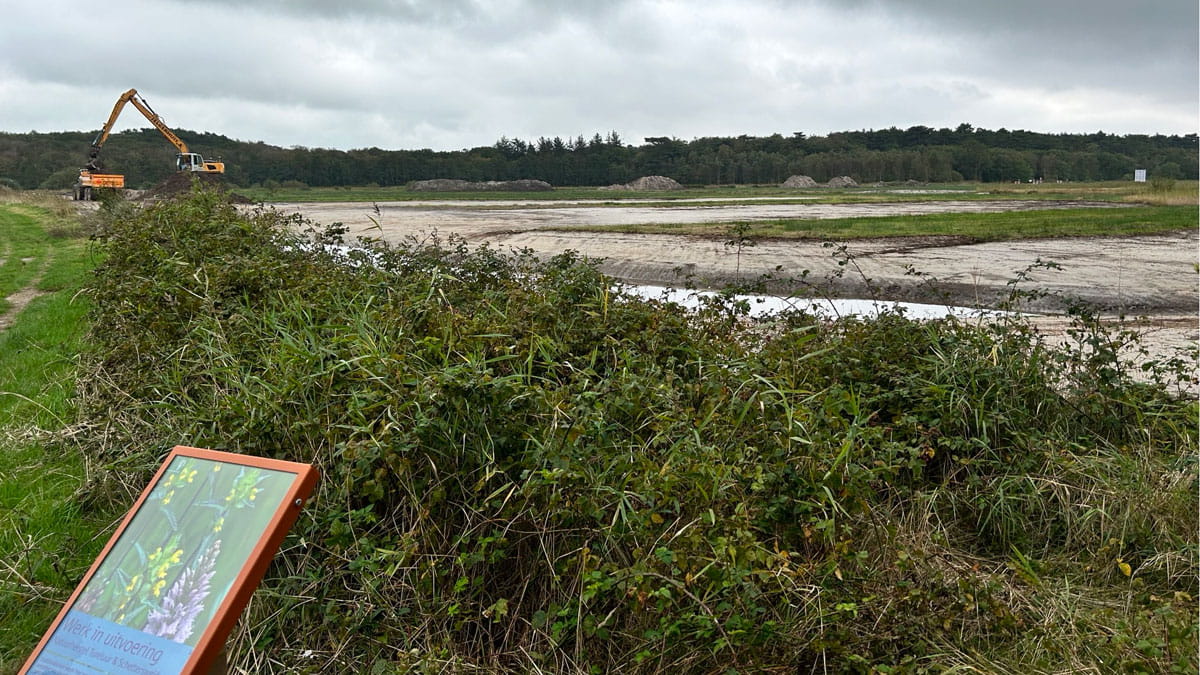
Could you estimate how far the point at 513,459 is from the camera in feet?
13.4

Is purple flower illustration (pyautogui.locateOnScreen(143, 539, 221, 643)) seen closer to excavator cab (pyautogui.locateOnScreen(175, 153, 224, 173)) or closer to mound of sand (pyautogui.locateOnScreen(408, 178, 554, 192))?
excavator cab (pyautogui.locateOnScreen(175, 153, 224, 173))

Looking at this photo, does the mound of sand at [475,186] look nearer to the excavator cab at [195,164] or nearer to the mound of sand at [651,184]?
the mound of sand at [651,184]

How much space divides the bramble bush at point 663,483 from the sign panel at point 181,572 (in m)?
0.84

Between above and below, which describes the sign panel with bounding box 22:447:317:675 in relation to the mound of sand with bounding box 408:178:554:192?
below

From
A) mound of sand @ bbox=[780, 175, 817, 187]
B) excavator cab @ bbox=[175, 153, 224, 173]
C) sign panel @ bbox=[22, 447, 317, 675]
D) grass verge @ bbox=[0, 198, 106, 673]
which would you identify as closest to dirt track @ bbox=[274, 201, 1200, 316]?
grass verge @ bbox=[0, 198, 106, 673]

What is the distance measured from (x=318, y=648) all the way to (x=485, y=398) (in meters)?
1.18

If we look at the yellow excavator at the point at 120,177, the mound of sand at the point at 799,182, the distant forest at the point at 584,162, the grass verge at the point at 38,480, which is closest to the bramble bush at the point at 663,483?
the grass verge at the point at 38,480

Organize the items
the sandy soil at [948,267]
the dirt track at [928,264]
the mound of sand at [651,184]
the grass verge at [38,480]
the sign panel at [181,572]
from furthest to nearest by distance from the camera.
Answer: the mound of sand at [651,184]
the dirt track at [928,264]
the sandy soil at [948,267]
the grass verge at [38,480]
the sign panel at [181,572]

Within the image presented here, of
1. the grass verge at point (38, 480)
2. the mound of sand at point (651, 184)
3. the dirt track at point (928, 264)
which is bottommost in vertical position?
the grass verge at point (38, 480)

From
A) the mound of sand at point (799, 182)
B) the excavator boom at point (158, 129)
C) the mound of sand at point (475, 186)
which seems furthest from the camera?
the mound of sand at point (799, 182)

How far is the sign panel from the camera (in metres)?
2.52

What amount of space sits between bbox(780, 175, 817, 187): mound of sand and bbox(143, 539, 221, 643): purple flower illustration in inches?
3104

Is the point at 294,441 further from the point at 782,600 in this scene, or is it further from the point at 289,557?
the point at 782,600

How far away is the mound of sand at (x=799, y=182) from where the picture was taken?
260ft
